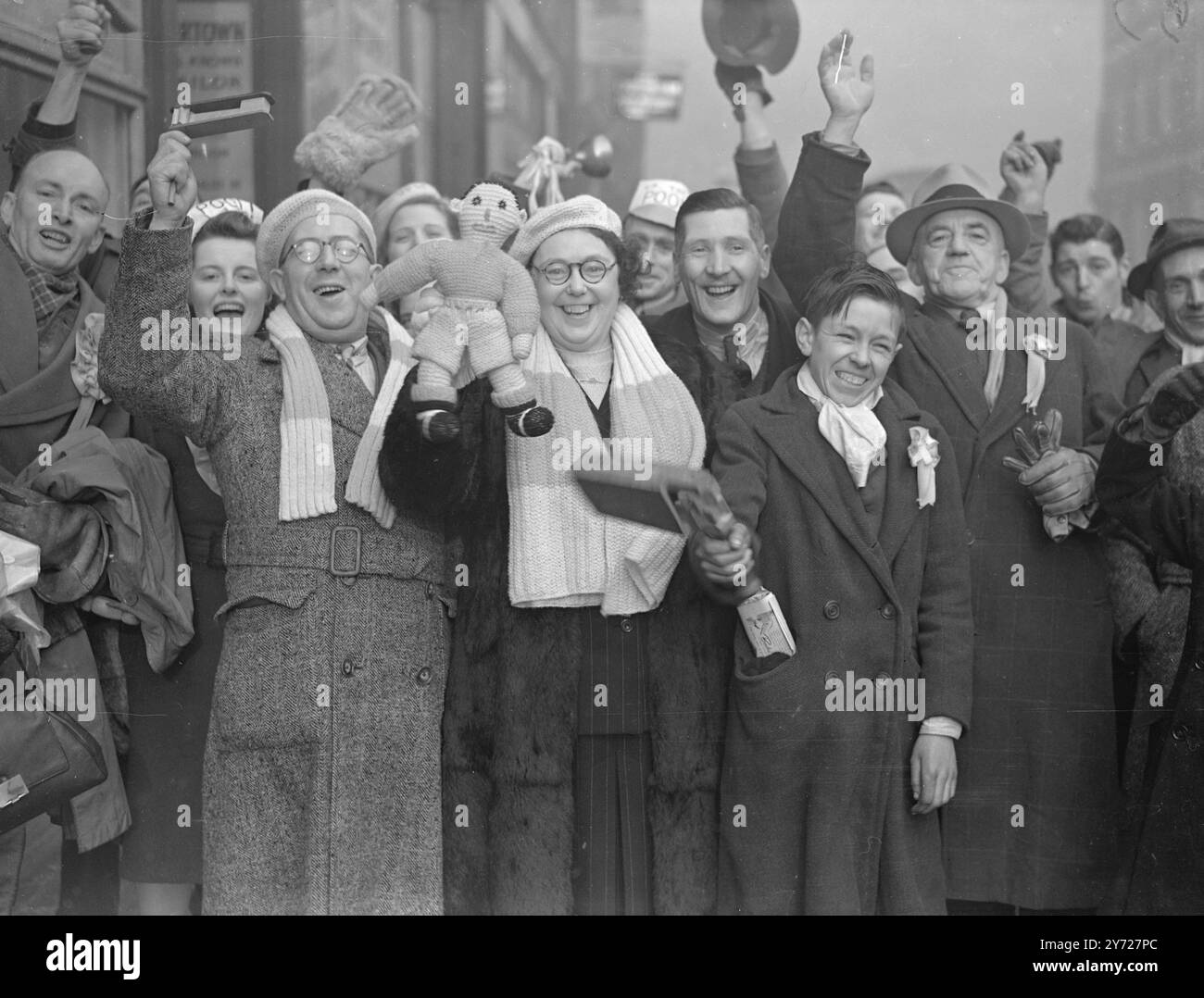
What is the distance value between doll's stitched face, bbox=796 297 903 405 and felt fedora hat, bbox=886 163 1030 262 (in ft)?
1.39

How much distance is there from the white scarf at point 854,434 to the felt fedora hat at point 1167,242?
104cm

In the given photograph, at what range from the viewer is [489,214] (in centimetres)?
362

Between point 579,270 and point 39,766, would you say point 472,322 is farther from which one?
point 39,766

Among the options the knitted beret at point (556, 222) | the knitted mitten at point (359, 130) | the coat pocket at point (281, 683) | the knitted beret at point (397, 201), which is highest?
the knitted mitten at point (359, 130)

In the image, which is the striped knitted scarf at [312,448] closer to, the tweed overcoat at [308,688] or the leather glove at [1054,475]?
the tweed overcoat at [308,688]

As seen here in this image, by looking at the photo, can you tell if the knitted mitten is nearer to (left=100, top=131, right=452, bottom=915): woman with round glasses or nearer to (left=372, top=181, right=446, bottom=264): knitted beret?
(left=372, top=181, right=446, bottom=264): knitted beret

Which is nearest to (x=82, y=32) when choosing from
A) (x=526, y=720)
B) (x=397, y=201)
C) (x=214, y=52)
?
(x=214, y=52)

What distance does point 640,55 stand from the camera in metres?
4.16

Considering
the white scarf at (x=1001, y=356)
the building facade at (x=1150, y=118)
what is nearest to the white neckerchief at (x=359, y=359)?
the white scarf at (x=1001, y=356)

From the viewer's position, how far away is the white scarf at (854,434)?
11.9 ft

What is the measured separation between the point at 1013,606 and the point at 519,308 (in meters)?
1.51

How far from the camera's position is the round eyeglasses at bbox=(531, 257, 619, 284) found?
12.1 feet

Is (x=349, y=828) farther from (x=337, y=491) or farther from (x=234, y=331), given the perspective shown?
(x=234, y=331)
